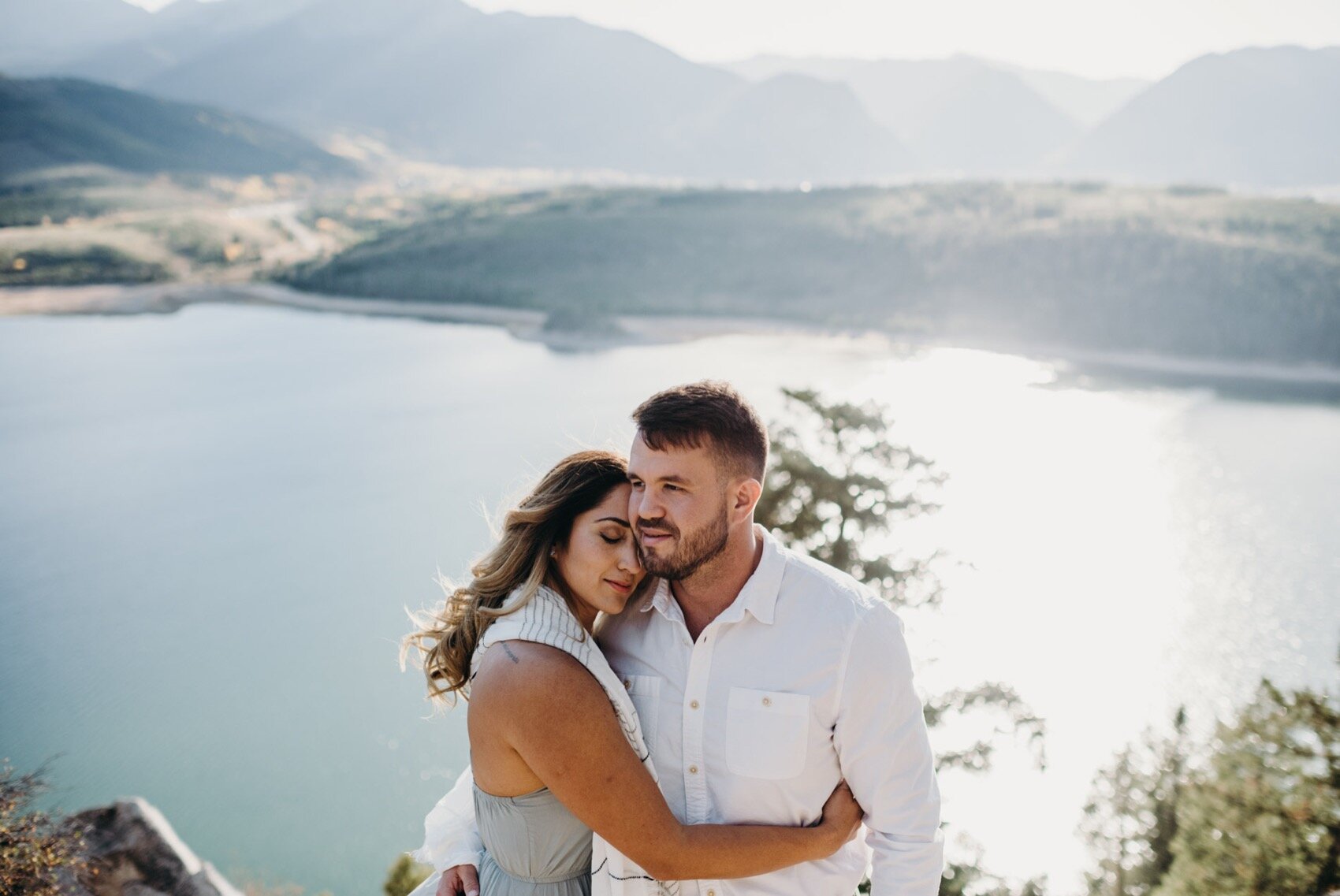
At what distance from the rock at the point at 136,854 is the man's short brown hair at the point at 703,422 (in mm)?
4598

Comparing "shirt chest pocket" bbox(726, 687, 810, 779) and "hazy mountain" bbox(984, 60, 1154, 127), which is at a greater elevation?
"hazy mountain" bbox(984, 60, 1154, 127)

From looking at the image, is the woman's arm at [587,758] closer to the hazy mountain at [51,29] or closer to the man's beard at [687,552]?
the man's beard at [687,552]

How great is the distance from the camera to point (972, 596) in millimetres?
16984

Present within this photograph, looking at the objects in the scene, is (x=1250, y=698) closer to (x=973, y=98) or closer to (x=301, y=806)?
(x=301, y=806)

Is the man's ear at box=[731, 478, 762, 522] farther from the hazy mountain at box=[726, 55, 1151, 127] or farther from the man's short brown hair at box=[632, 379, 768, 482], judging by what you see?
the hazy mountain at box=[726, 55, 1151, 127]

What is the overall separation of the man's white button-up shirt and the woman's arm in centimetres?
11

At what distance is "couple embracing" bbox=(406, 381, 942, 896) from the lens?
1406mm

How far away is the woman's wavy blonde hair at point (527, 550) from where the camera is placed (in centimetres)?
162

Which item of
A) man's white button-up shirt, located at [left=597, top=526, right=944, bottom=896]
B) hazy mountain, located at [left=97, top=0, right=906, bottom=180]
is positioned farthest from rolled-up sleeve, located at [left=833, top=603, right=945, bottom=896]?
hazy mountain, located at [left=97, top=0, right=906, bottom=180]

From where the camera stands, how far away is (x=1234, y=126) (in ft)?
342

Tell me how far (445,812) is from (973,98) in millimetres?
175598

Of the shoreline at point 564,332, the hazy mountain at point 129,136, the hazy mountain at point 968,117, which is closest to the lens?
the shoreline at point 564,332

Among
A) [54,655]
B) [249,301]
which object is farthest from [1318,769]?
[249,301]

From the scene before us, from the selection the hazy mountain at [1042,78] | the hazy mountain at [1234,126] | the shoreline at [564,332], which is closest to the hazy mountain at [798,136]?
the hazy mountain at [1234,126]
